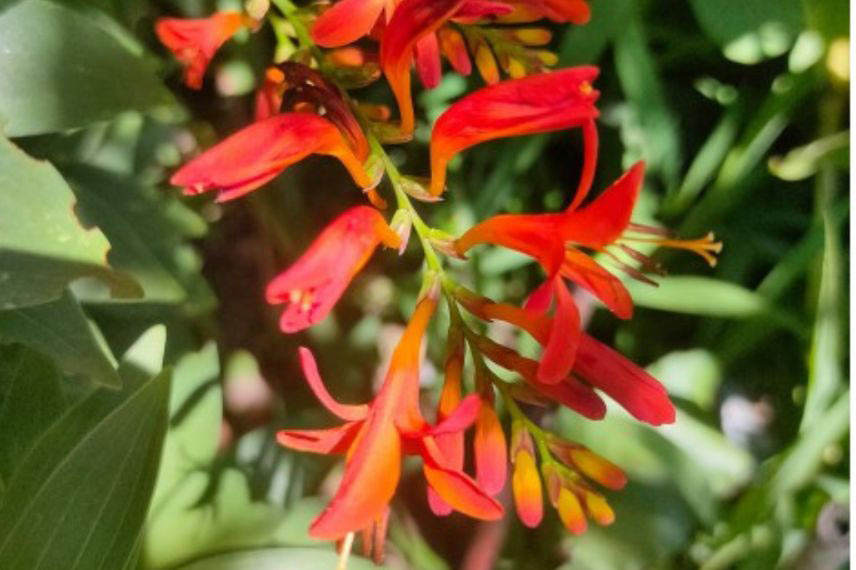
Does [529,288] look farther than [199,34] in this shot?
Yes

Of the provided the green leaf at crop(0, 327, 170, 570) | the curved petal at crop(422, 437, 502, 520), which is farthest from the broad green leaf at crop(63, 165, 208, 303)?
the curved petal at crop(422, 437, 502, 520)

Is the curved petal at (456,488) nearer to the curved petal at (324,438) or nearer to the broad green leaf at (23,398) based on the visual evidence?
the curved petal at (324,438)

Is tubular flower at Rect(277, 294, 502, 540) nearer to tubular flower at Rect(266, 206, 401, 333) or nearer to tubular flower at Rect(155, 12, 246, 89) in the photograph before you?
tubular flower at Rect(266, 206, 401, 333)

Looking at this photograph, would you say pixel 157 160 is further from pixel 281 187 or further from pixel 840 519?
pixel 840 519

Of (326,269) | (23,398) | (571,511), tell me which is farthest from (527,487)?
(23,398)

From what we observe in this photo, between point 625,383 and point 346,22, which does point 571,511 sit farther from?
point 346,22

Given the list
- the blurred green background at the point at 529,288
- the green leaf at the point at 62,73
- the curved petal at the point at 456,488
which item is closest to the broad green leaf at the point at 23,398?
the blurred green background at the point at 529,288

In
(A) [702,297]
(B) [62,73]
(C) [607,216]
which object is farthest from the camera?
(A) [702,297]
